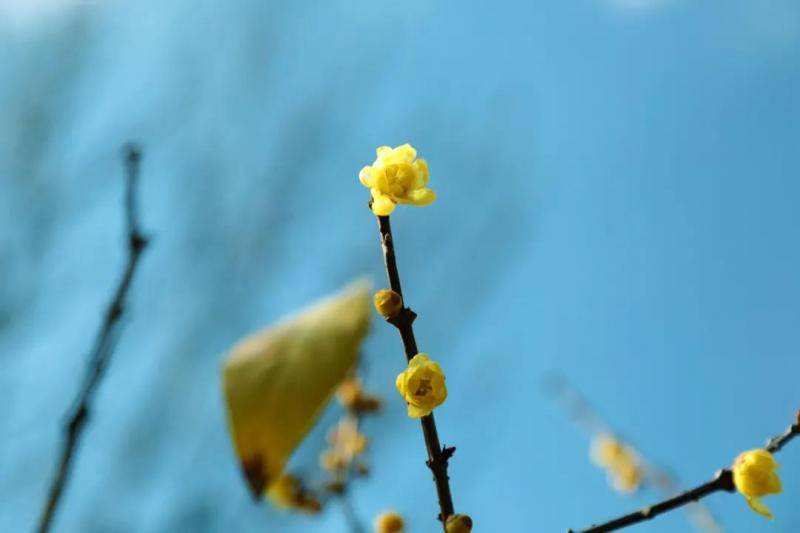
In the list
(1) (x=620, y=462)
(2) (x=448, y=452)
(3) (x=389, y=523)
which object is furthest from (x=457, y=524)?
(1) (x=620, y=462)

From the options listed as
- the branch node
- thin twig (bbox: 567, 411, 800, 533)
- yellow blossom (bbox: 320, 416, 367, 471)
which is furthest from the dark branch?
yellow blossom (bbox: 320, 416, 367, 471)

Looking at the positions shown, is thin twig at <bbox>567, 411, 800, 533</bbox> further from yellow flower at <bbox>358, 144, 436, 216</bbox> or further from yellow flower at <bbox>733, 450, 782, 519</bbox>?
yellow flower at <bbox>358, 144, 436, 216</bbox>

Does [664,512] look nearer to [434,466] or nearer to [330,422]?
[434,466]

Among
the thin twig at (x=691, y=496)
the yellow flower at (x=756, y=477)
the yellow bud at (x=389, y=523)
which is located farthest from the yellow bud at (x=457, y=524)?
the yellow bud at (x=389, y=523)

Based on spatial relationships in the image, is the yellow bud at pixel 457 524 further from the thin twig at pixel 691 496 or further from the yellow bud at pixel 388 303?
the yellow bud at pixel 388 303

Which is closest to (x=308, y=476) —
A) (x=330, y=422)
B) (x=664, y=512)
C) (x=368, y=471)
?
(x=368, y=471)

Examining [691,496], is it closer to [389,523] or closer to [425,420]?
[425,420]

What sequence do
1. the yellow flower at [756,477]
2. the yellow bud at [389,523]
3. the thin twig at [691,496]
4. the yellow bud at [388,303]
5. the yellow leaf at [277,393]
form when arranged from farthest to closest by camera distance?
the yellow bud at [389,523] < the yellow flower at [756,477] < the yellow bud at [388,303] < the thin twig at [691,496] < the yellow leaf at [277,393]
